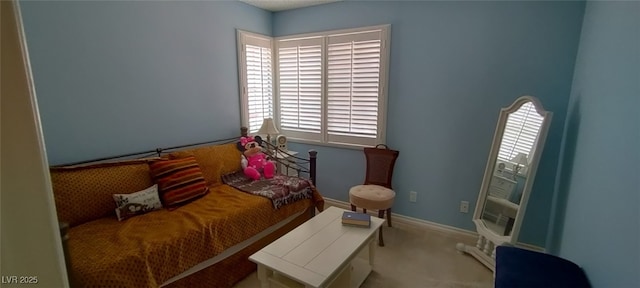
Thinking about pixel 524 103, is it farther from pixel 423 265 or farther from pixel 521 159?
pixel 423 265

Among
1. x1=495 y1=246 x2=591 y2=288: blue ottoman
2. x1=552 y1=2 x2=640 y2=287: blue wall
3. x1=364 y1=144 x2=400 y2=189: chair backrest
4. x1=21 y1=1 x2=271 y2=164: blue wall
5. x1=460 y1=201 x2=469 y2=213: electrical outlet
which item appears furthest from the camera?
x1=364 y1=144 x2=400 y2=189: chair backrest

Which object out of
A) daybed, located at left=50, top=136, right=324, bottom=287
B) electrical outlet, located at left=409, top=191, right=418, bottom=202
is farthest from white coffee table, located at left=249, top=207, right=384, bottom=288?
electrical outlet, located at left=409, top=191, right=418, bottom=202

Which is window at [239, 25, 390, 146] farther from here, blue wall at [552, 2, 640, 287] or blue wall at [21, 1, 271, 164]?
blue wall at [552, 2, 640, 287]

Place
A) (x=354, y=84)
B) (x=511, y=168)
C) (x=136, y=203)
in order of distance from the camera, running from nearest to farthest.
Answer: (x=136, y=203)
(x=511, y=168)
(x=354, y=84)

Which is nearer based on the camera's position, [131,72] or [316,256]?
[316,256]

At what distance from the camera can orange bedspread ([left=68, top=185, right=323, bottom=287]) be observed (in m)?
1.44

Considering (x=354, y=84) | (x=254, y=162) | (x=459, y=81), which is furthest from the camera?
(x=354, y=84)

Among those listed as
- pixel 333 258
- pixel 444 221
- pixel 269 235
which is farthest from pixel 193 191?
pixel 444 221

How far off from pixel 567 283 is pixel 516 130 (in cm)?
125

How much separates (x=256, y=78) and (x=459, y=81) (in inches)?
90.2

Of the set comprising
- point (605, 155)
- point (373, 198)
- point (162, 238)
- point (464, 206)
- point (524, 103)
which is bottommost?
point (464, 206)

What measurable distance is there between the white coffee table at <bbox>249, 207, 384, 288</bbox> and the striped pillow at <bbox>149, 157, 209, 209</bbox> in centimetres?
89

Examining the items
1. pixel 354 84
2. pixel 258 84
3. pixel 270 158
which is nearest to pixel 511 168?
pixel 354 84

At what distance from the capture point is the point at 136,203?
2021 millimetres
